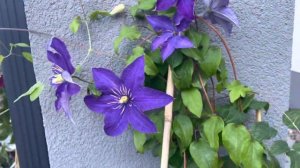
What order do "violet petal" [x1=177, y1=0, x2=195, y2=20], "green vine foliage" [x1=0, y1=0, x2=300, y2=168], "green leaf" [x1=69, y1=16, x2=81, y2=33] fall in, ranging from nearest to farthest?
"violet petal" [x1=177, y1=0, x2=195, y2=20] < "green vine foliage" [x1=0, y1=0, x2=300, y2=168] < "green leaf" [x1=69, y1=16, x2=81, y2=33]

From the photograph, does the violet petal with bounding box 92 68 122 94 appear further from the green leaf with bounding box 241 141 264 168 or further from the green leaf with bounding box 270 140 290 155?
the green leaf with bounding box 270 140 290 155

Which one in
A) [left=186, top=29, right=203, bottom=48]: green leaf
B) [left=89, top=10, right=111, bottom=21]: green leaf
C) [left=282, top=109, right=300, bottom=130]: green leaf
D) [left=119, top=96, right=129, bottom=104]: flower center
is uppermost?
[left=89, top=10, right=111, bottom=21]: green leaf

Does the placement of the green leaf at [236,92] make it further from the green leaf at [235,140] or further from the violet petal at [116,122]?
the violet petal at [116,122]

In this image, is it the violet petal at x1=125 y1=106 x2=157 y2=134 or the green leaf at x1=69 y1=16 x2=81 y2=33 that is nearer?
the violet petal at x1=125 y1=106 x2=157 y2=134

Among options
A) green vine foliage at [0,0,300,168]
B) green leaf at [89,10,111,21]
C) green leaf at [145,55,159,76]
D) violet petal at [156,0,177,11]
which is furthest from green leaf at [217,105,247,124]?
green leaf at [89,10,111,21]

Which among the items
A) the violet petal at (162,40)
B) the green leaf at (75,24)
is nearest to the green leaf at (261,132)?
the violet petal at (162,40)

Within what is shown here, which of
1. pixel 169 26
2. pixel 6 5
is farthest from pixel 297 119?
pixel 6 5

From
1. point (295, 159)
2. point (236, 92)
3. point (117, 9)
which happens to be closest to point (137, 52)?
point (117, 9)

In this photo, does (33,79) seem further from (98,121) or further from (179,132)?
(179,132)
